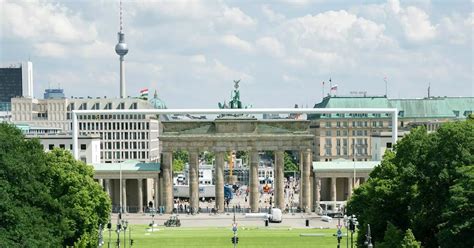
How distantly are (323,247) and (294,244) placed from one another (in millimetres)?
3956

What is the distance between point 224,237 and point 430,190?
38345 mm

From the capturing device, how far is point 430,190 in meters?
71.6

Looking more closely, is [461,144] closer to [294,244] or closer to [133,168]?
[294,244]

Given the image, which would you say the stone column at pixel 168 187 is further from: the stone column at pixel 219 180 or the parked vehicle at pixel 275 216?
the parked vehicle at pixel 275 216

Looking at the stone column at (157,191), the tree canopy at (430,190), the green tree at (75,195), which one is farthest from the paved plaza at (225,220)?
the tree canopy at (430,190)

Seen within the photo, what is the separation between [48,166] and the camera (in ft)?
292

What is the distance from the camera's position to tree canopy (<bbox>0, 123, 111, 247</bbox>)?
219ft

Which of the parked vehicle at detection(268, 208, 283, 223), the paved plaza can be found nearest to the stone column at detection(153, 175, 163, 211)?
the paved plaza

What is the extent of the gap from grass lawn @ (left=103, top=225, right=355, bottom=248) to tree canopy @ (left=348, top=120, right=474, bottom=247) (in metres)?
11.2

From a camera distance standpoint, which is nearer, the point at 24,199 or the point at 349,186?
the point at 24,199

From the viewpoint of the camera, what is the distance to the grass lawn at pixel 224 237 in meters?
96.8

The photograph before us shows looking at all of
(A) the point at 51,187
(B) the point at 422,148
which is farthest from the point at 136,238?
(B) the point at 422,148

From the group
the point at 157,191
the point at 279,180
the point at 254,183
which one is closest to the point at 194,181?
the point at 157,191

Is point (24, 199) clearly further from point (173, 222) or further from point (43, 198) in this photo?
Answer: point (173, 222)
